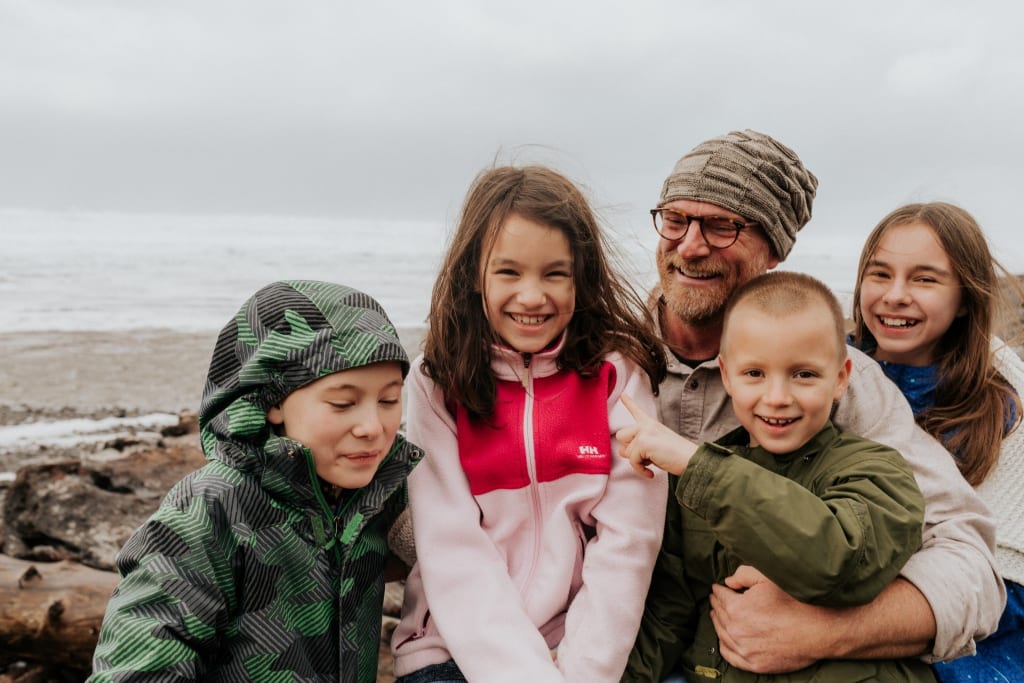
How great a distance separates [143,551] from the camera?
2410 mm

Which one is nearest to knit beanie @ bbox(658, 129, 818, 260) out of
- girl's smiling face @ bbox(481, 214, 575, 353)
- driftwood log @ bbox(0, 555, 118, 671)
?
girl's smiling face @ bbox(481, 214, 575, 353)

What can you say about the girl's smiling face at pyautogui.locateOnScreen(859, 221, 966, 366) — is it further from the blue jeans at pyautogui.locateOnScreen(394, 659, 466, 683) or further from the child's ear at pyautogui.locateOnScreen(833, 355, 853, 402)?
the blue jeans at pyautogui.locateOnScreen(394, 659, 466, 683)

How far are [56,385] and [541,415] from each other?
9.86m

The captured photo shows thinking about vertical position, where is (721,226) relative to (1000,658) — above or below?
above

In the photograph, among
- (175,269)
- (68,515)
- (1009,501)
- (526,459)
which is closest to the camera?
(526,459)

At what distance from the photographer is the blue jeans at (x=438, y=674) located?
2.85 m

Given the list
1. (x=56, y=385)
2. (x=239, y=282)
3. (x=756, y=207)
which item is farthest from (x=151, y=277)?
(x=756, y=207)

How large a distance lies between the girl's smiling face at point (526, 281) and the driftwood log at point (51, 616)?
2.14m

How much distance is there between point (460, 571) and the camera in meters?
2.86

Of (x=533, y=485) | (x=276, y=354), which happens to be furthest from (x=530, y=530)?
(x=276, y=354)

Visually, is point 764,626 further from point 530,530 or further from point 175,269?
point 175,269

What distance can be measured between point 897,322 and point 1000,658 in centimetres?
129

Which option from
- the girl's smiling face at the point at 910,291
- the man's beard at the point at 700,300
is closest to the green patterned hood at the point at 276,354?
the man's beard at the point at 700,300

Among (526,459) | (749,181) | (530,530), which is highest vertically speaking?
(749,181)
